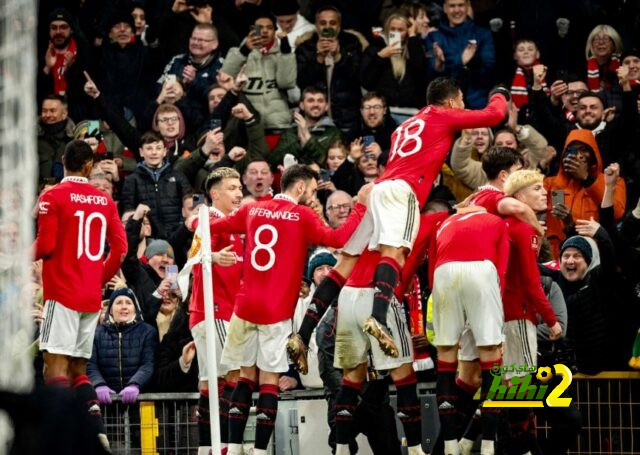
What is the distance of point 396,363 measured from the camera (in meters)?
11.6

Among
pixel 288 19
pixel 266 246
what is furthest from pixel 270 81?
pixel 266 246

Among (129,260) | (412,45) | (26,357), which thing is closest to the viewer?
(26,357)

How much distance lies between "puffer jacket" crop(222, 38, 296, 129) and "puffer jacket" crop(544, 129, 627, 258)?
3.62m

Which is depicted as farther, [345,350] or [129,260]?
[129,260]

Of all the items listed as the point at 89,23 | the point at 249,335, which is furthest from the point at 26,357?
the point at 89,23

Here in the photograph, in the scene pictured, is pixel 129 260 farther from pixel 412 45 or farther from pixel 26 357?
pixel 26 357

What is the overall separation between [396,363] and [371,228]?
1135 mm

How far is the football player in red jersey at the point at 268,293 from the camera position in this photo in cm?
1184

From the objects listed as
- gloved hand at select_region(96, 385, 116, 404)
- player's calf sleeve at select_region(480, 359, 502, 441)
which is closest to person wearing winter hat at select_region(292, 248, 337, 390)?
gloved hand at select_region(96, 385, 116, 404)

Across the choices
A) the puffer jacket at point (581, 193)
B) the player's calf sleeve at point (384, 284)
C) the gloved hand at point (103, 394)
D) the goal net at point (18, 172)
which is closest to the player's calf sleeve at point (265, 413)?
the player's calf sleeve at point (384, 284)

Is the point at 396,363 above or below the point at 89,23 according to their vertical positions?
below

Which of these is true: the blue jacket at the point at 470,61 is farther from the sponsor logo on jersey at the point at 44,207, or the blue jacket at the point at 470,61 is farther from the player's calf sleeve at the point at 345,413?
the sponsor logo on jersey at the point at 44,207

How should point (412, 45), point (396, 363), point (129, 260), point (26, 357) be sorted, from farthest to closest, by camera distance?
1. point (412, 45)
2. point (129, 260)
3. point (396, 363)
4. point (26, 357)

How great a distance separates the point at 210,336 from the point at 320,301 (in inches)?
56.2
